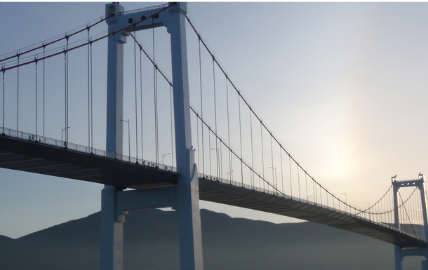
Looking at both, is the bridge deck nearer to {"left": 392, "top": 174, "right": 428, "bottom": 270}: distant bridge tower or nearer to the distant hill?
{"left": 392, "top": 174, "right": 428, "bottom": 270}: distant bridge tower

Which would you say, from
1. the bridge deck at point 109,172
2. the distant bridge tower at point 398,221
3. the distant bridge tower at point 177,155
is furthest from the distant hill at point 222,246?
the distant bridge tower at point 177,155

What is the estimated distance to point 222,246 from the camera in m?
150

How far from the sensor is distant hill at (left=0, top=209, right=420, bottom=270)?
131 metres

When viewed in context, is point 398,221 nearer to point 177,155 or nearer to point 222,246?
point 177,155

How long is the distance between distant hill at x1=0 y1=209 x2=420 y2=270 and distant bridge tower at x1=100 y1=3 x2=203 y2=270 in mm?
94871

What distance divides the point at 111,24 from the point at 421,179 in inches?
2087

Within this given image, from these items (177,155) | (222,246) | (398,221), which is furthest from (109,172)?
(222,246)

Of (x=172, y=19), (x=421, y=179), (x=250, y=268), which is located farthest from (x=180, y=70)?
(x=250, y=268)

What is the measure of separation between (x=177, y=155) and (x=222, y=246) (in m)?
124

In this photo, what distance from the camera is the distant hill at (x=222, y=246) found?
131 metres

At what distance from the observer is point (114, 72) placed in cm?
3081

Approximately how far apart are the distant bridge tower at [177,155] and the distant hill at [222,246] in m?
94.9

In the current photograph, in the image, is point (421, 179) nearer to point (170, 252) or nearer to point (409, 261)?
point (409, 261)

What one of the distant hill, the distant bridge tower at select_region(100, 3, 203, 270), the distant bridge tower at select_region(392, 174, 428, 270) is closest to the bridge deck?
the distant bridge tower at select_region(100, 3, 203, 270)
